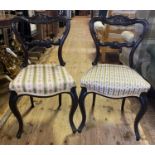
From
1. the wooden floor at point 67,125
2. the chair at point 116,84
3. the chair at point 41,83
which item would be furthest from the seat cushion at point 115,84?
the wooden floor at point 67,125

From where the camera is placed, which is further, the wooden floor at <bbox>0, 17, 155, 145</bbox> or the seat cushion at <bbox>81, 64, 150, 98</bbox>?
the wooden floor at <bbox>0, 17, 155, 145</bbox>

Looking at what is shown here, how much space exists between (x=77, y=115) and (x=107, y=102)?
0.40 meters

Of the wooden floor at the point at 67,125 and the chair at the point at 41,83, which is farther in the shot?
the wooden floor at the point at 67,125

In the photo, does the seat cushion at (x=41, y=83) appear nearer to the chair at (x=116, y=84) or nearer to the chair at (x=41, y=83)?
the chair at (x=41, y=83)

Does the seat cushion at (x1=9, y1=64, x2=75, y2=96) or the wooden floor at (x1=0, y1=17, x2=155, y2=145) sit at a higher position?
the seat cushion at (x1=9, y1=64, x2=75, y2=96)

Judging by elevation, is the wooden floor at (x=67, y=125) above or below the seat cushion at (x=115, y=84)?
below

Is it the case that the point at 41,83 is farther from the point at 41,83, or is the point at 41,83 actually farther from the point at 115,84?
the point at 115,84

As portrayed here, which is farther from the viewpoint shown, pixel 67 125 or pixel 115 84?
pixel 67 125

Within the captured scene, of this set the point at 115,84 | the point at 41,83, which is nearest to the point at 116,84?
the point at 115,84

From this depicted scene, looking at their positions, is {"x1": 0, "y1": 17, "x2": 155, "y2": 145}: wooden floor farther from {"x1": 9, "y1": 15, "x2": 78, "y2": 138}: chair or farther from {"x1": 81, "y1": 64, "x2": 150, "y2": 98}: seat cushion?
{"x1": 81, "y1": 64, "x2": 150, "y2": 98}: seat cushion

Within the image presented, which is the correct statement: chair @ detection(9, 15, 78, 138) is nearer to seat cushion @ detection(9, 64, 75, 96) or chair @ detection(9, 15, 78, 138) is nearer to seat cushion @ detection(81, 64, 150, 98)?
seat cushion @ detection(9, 64, 75, 96)

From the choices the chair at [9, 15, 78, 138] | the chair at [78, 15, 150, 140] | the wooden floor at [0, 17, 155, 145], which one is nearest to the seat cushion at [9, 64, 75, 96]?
the chair at [9, 15, 78, 138]

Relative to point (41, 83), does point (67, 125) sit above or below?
below
